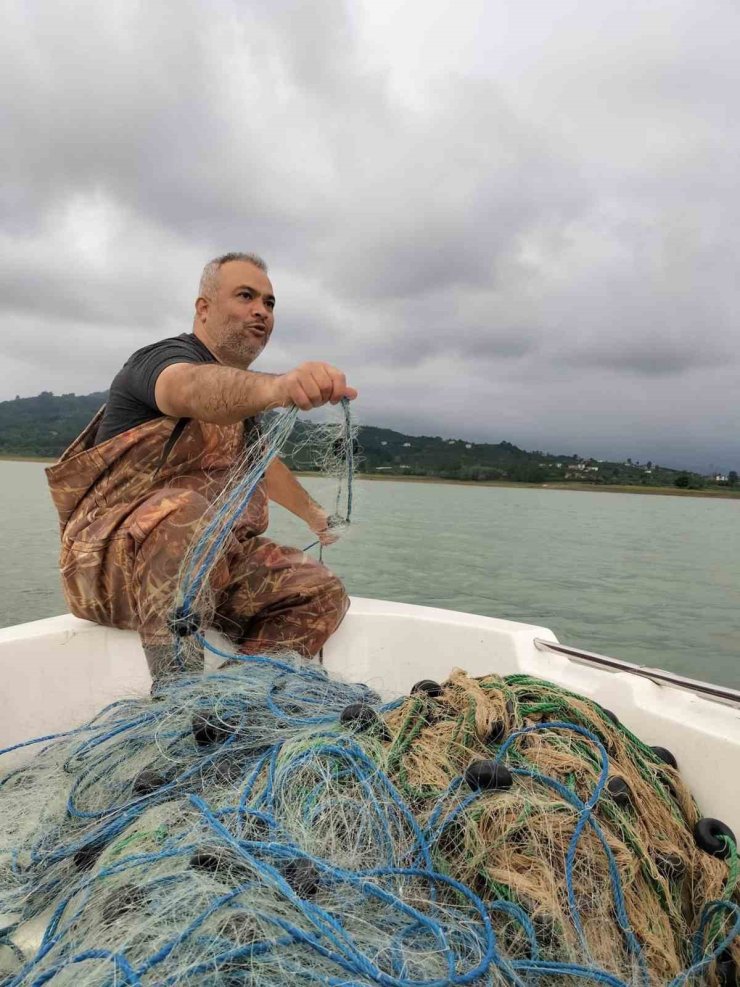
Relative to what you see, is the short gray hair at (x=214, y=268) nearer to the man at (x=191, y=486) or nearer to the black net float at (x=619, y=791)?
the man at (x=191, y=486)

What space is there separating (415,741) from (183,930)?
0.64 metres

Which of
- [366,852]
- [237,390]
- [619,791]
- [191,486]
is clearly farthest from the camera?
[191,486]

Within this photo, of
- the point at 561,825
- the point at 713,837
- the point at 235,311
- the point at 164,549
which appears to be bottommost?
the point at 713,837

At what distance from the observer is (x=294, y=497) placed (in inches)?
127

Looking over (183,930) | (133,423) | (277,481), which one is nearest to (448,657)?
(277,481)

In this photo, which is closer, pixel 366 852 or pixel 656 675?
pixel 366 852

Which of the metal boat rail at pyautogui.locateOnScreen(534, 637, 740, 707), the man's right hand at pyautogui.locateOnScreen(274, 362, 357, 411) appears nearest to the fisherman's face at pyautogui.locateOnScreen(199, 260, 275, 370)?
the man's right hand at pyautogui.locateOnScreen(274, 362, 357, 411)

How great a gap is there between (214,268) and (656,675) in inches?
92.5

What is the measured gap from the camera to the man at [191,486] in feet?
7.19

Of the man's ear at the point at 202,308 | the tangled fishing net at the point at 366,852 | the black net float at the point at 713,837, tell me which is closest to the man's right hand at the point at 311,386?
the tangled fishing net at the point at 366,852

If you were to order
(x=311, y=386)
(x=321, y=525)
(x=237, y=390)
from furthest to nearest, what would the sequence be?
1. (x=321, y=525)
2. (x=237, y=390)
3. (x=311, y=386)

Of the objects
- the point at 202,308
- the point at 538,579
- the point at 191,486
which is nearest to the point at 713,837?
the point at 191,486

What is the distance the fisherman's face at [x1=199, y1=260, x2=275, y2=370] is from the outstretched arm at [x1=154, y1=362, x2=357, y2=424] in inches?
22.7

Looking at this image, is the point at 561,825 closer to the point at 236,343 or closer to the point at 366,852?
the point at 366,852
